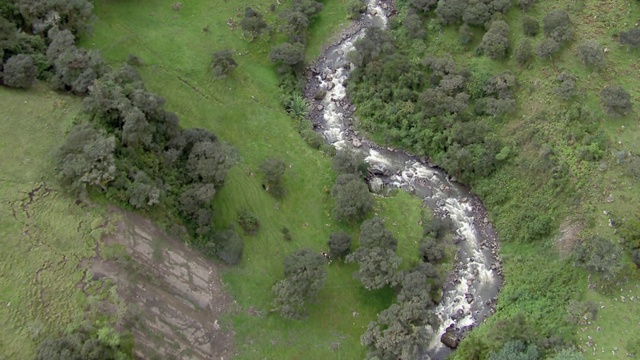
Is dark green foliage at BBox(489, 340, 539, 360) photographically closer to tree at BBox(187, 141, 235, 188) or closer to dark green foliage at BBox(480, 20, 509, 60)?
tree at BBox(187, 141, 235, 188)

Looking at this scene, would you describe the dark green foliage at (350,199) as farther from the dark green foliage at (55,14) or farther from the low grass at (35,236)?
the dark green foliage at (55,14)

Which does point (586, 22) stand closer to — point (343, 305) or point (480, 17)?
point (480, 17)

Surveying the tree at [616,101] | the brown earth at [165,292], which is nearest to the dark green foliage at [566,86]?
the tree at [616,101]

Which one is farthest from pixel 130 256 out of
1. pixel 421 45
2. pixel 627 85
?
pixel 627 85

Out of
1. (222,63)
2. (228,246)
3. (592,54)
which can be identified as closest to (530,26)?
(592,54)

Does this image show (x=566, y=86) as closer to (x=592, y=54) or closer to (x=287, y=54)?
(x=592, y=54)

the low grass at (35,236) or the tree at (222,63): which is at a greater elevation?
the tree at (222,63)
